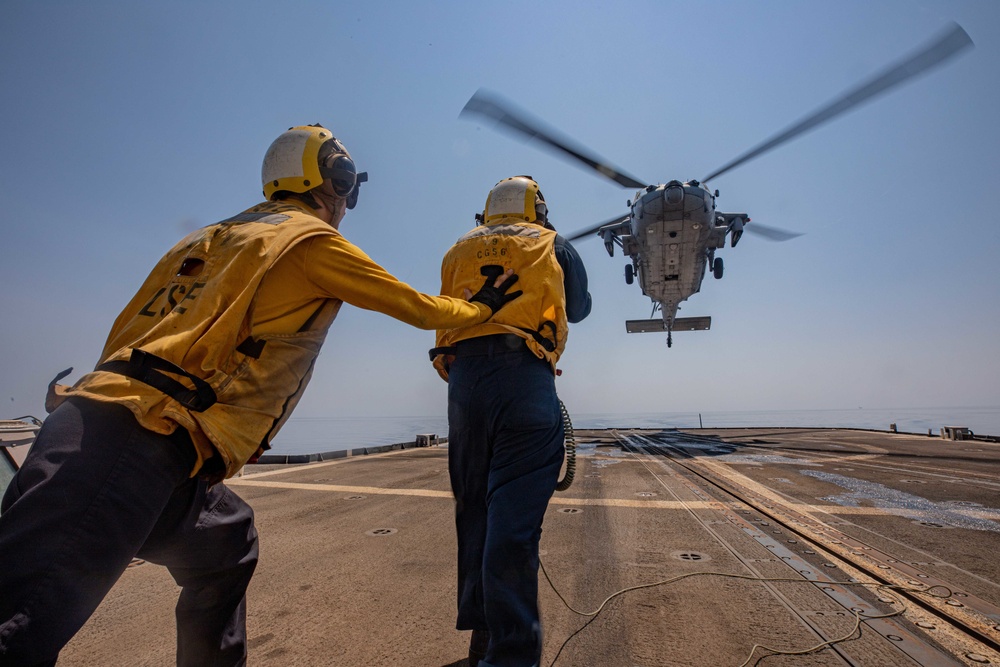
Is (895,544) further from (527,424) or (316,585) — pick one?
(316,585)

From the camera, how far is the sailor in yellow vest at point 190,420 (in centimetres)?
97

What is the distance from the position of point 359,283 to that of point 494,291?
2.42 feet

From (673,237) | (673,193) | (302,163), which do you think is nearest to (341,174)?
(302,163)

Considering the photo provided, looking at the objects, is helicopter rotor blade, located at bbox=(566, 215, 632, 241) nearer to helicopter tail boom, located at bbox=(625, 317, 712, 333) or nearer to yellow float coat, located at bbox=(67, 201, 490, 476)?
helicopter tail boom, located at bbox=(625, 317, 712, 333)

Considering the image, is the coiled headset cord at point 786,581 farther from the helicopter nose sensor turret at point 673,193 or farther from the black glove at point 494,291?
the helicopter nose sensor turret at point 673,193

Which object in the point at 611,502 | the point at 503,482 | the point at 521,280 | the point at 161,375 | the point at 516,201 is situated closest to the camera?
the point at 161,375

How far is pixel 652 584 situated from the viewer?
2.65 m

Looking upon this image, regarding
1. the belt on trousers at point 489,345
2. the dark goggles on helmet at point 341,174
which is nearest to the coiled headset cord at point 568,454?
the belt on trousers at point 489,345

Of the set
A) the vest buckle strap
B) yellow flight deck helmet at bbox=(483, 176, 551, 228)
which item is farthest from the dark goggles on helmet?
the vest buckle strap

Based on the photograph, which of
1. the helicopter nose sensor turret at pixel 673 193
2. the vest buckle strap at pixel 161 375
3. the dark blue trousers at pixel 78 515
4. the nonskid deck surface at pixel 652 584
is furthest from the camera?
the helicopter nose sensor turret at pixel 673 193

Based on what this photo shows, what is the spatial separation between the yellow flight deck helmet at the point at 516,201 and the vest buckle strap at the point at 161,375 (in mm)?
1760

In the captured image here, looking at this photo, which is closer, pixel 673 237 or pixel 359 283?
pixel 359 283

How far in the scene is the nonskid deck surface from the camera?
1.97 meters

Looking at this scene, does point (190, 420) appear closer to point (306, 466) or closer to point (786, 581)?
point (786, 581)
